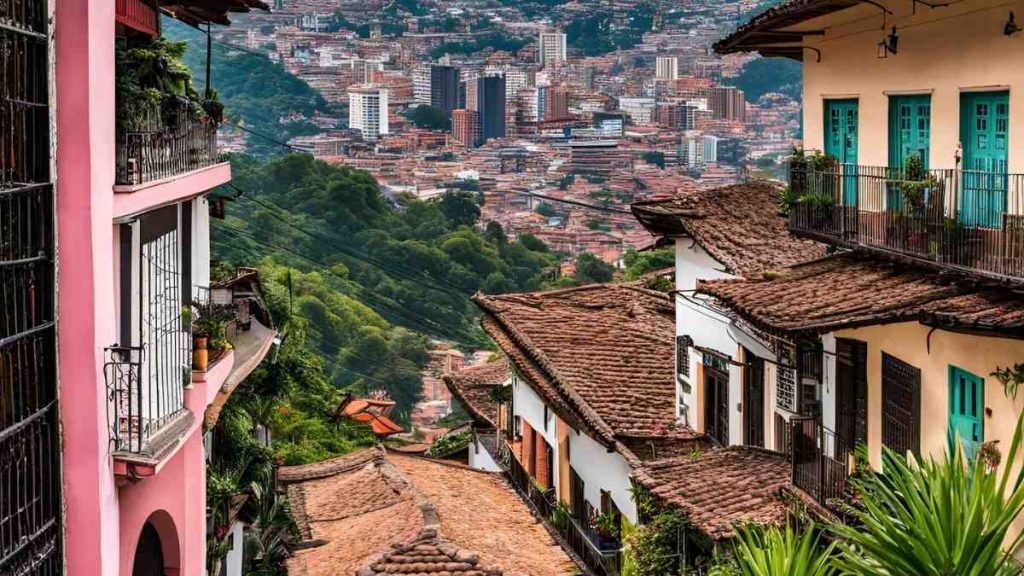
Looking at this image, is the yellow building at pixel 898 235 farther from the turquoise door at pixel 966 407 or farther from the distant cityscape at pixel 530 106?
the distant cityscape at pixel 530 106

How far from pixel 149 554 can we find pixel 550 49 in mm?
120034

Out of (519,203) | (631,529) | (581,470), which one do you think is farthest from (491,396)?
(519,203)

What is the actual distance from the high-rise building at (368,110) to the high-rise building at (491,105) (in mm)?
7838

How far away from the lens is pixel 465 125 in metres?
117

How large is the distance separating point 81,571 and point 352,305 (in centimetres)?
5274

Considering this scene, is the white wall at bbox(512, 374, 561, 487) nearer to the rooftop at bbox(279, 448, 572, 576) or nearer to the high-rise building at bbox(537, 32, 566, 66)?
the rooftop at bbox(279, 448, 572, 576)

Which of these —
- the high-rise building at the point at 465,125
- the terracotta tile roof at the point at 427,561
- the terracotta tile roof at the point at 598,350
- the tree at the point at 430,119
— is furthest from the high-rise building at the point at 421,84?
the terracotta tile roof at the point at 427,561

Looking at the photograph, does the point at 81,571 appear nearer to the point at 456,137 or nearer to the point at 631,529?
the point at 631,529

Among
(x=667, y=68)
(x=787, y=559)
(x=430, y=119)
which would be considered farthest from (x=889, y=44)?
(x=667, y=68)

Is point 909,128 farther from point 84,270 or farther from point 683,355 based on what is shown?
point 683,355

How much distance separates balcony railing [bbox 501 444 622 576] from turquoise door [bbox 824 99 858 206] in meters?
6.29

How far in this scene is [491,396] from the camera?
33875mm

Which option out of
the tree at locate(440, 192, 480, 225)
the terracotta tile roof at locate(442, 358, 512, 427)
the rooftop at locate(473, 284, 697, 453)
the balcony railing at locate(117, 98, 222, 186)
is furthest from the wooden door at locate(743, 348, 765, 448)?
the tree at locate(440, 192, 480, 225)

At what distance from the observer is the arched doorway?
492 inches
